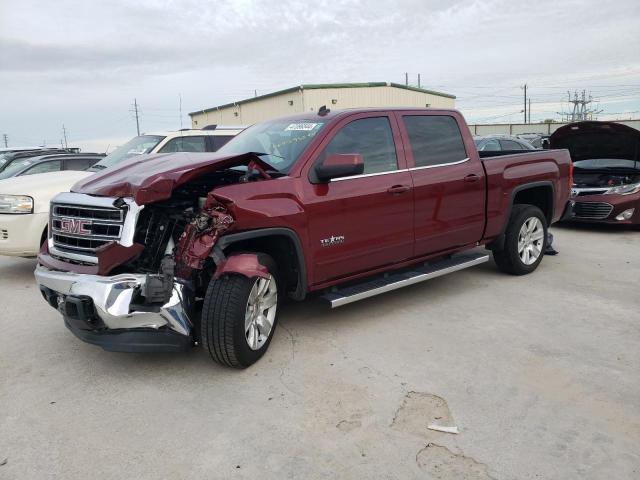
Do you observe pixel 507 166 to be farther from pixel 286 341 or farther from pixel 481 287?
pixel 286 341

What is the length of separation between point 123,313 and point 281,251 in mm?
1277

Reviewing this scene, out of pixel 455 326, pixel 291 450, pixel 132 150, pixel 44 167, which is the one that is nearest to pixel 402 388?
pixel 291 450

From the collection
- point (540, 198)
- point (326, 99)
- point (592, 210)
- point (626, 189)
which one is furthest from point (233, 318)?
point (326, 99)

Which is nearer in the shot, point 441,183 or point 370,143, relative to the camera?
point 370,143

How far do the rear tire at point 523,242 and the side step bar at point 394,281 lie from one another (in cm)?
49

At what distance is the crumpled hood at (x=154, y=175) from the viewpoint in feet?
11.4

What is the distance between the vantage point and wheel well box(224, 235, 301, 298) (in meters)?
3.91

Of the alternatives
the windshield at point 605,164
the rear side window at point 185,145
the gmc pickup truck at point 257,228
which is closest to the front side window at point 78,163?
the rear side window at point 185,145

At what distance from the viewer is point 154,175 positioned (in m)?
3.56

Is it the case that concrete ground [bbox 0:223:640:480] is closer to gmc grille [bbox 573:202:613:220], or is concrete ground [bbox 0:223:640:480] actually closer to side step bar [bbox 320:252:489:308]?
side step bar [bbox 320:252:489:308]

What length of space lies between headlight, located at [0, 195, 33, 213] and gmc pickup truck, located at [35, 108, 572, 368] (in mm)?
1948

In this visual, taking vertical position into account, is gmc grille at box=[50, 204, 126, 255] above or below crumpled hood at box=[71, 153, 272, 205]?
below

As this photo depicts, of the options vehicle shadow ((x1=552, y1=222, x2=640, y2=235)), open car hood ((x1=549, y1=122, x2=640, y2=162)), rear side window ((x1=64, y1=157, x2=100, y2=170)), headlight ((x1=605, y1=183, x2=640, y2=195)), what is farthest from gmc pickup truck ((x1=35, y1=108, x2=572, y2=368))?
rear side window ((x1=64, y1=157, x2=100, y2=170))

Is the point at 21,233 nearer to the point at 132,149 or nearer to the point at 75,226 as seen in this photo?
the point at 75,226
